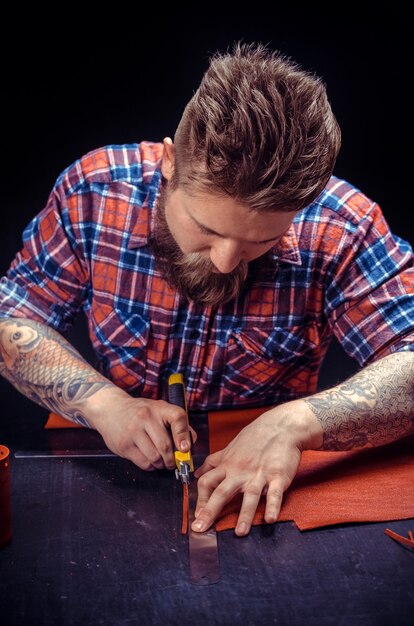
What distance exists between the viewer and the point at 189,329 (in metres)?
2.16

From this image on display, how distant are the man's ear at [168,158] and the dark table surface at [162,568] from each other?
2.22ft

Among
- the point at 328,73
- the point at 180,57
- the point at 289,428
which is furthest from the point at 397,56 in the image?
the point at 289,428

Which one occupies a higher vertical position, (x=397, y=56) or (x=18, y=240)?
(x=397, y=56)

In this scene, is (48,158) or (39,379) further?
(48,158)

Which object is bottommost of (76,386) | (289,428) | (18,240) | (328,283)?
(18,240)

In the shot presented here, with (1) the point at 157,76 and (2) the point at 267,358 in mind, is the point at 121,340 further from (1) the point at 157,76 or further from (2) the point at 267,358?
(1) the point at 157,76

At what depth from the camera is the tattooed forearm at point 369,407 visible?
1.91 meters

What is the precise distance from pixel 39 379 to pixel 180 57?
1.19m

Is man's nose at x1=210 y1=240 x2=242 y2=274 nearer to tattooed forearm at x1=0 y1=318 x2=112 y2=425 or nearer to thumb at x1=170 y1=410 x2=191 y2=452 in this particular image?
thumb at x1=170 y1=410 x2=191 y2=452

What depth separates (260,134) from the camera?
5.28 feet

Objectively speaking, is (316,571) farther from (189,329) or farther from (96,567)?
(189,329)

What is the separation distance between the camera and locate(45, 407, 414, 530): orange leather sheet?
170 centimetres

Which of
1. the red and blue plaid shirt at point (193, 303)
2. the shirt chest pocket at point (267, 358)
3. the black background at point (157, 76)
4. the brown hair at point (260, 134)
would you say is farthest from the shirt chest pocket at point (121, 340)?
the black background at point (157, 76)

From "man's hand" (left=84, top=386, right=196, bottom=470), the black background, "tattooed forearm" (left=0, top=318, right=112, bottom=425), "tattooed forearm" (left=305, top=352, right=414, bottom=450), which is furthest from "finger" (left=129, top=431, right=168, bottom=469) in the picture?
the black background
